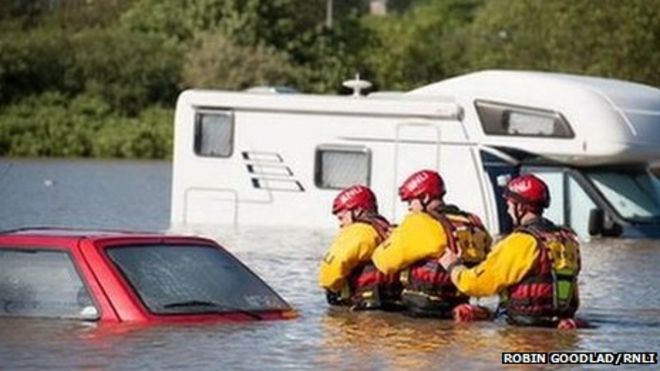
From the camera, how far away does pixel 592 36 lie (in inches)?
2309

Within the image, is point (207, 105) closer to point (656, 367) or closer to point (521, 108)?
point (521, 108)

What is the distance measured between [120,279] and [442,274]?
112 inches

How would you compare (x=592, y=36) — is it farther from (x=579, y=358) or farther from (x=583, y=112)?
(x=579, y=358)

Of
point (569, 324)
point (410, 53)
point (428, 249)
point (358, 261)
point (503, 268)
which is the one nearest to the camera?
point (503, 268)

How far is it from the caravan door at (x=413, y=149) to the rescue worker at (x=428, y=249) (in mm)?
13770

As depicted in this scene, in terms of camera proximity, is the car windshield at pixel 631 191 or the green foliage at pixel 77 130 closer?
the car windshield at pixel 631 191

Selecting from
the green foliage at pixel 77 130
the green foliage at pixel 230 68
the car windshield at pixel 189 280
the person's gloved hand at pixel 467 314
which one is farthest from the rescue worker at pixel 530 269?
the green foliage at pixel 230 68

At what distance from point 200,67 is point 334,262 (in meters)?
53.9

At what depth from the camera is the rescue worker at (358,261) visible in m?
17.2

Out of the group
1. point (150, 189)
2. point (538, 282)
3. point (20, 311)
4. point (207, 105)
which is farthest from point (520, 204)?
point (150, 189)

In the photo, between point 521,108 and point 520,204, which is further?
point 521,108

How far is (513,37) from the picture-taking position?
65438mm

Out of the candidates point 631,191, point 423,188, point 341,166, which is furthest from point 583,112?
point 423,188

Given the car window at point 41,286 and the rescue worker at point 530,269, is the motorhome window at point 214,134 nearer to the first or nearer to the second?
the rescue worker at point 530,269
